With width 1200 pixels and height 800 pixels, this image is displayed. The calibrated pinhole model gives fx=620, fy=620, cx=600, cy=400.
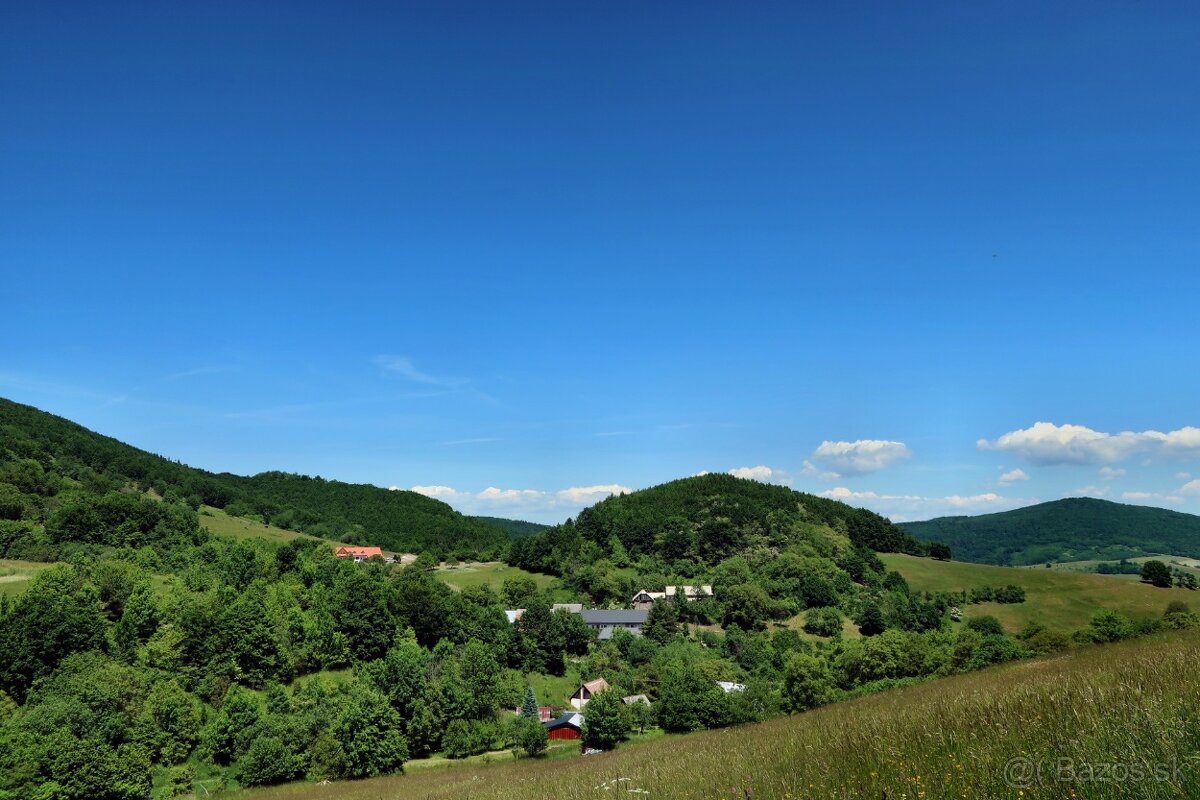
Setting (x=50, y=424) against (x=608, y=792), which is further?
(x=50, y=424)

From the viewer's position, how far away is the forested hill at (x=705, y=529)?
14400 centimetres

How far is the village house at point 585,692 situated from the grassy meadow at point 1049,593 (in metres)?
71.1

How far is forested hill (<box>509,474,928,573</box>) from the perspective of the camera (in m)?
→ 144

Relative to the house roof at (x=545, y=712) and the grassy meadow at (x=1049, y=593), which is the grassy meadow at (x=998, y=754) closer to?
the house roof at (x=545, y=712)

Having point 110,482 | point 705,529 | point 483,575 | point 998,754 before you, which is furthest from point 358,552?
point 998,754

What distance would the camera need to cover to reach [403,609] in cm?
7994

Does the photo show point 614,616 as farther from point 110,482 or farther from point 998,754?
point 110,482

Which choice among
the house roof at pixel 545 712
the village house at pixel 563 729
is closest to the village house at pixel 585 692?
the house roof at pixel 545 712

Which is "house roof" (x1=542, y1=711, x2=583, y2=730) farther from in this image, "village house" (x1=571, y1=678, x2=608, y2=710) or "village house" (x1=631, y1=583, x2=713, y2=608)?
"village house" (x1=631, y1=583, x2=713, y2=608)

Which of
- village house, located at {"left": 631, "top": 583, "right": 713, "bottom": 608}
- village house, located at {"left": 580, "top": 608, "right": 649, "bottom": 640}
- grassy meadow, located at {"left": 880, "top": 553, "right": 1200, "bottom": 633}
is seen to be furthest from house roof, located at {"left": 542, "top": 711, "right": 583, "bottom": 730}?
grassy meadow, located at {"left": 880, "top": 553, "right": 1200, "bottom": 633}

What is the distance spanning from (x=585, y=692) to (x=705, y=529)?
79.6 metres

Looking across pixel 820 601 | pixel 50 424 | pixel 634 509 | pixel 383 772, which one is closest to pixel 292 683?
pixel 383 772

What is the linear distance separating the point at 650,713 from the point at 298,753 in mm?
31452

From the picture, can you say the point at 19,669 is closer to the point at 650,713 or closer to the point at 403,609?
the point at 403,609
